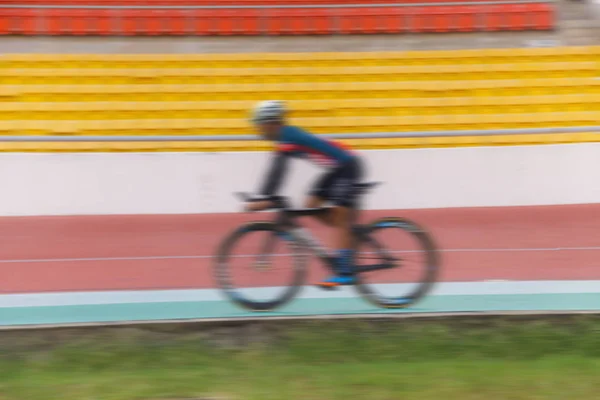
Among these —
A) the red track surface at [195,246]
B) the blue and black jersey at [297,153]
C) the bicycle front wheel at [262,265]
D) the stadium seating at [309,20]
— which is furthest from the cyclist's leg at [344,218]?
the stadium seating at [309,20]

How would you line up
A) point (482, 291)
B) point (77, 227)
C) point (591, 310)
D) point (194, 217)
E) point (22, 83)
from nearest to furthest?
point (591, 310) → point (482, 291) → point (77, 227) → point (194, 217) → point (22, 83)

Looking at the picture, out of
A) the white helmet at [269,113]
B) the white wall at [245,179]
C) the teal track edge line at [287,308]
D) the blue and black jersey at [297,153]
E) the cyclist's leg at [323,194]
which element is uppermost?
the white wall at [245,179]

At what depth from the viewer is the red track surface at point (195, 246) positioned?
721 centimetres

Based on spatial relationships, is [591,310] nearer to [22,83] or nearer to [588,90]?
[588,90]

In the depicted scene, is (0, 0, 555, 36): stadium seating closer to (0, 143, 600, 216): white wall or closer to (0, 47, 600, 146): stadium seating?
(0, 47, 600, 146): stadium seating

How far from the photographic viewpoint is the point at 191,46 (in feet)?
50.3

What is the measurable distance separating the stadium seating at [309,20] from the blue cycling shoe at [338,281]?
1093 cm

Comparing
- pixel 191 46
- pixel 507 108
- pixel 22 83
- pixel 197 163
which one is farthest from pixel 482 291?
pixel 191 46

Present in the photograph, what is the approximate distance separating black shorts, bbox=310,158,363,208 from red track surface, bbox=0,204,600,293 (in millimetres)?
1894

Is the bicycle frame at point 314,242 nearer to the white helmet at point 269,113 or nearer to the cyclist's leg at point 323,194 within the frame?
the cyclist's leg at point 323,194

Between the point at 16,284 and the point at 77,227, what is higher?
the point at 77,227

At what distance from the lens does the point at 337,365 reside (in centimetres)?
452

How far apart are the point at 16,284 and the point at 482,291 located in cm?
439

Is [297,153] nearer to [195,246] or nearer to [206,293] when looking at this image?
[206,293]
